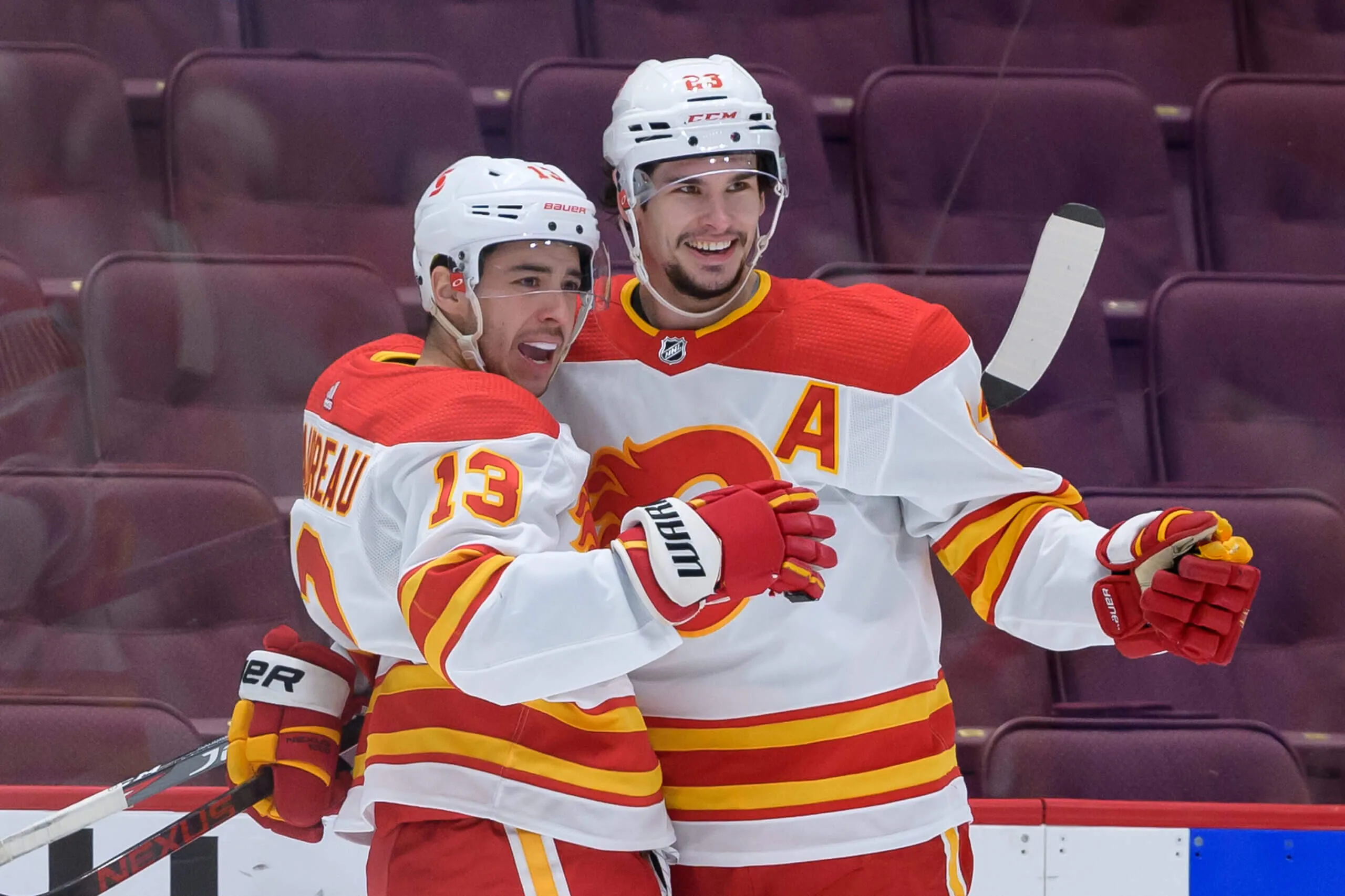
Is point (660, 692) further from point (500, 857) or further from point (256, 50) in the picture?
point (256, 50)

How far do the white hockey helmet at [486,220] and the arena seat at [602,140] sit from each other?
147 centimetres

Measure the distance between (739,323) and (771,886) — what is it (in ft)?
2.07

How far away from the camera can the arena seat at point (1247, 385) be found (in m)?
2.94

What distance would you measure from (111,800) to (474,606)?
59 cm

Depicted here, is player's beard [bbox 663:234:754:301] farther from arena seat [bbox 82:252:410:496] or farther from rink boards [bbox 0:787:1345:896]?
arena seat [bbox 82:252:410:496]

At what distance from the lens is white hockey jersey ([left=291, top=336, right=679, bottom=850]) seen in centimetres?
132

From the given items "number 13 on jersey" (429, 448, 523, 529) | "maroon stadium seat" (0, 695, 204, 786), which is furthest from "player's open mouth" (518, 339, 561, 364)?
"maroon stadium seat" (0, 695, 204, 786)

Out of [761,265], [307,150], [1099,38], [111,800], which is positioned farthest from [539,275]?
[1099,38]

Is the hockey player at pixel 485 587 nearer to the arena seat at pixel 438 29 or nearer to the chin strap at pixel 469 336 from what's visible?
the chin strap at pixel 469 336

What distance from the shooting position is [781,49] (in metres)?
3.53

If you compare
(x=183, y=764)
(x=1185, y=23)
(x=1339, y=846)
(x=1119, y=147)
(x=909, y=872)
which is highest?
(x=1185, y=23)

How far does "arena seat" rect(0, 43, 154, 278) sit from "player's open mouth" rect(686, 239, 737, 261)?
1701mm

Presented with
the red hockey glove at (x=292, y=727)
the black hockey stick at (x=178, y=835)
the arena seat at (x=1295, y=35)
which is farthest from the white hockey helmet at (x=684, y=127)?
the arena seat at (x=1295, y=35)

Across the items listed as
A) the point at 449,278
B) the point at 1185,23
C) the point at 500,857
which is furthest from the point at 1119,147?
the point at 500,857
